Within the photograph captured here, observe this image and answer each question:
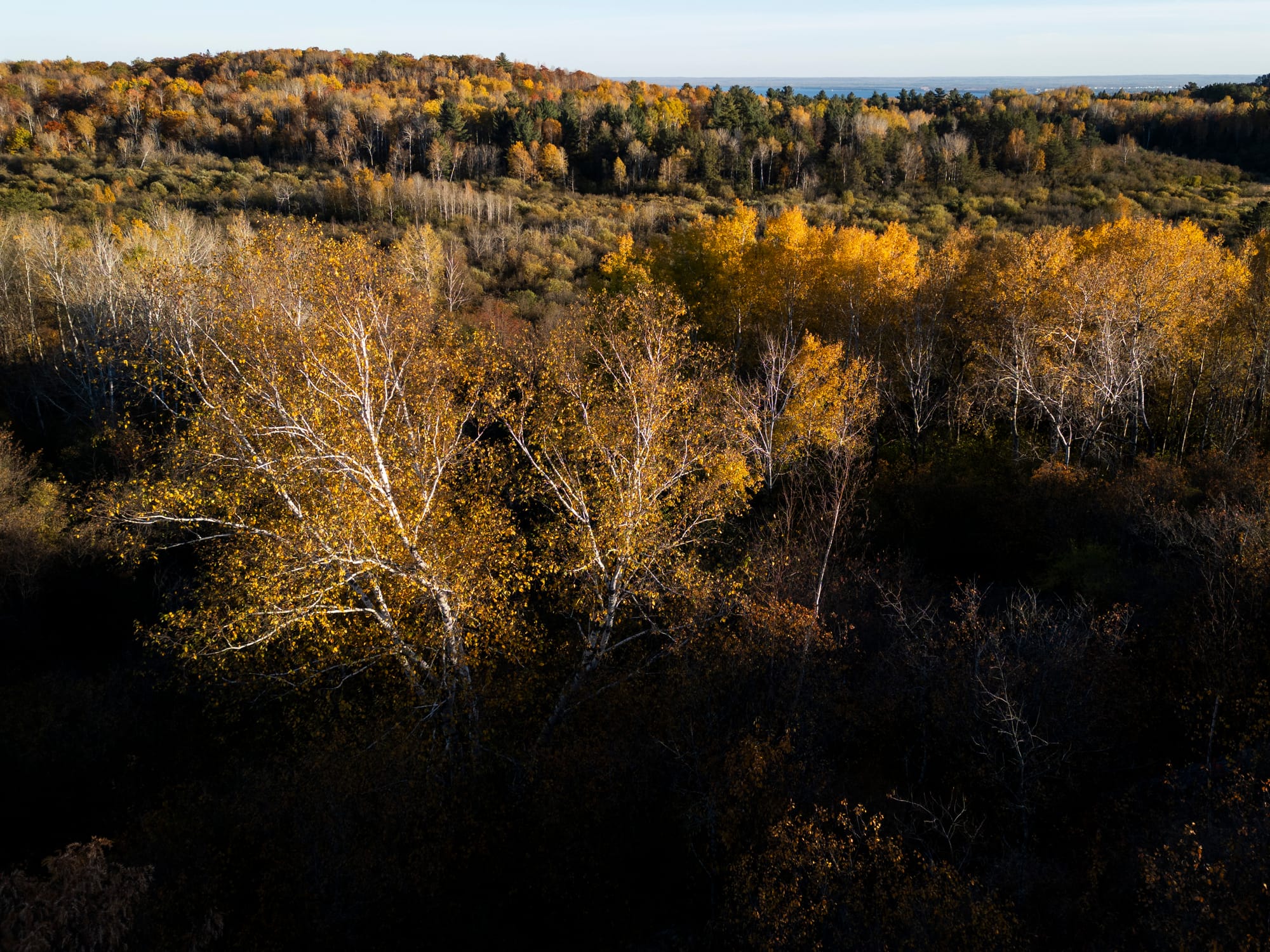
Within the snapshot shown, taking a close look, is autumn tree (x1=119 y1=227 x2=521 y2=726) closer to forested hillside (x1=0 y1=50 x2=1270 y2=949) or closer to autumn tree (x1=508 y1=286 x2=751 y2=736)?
forested hillside (x1=0 y1=50 x2=1270 y2=949)

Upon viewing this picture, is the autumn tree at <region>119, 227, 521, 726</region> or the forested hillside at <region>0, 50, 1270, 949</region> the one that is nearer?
the forested hillside at <region>0, 50, 1270, 949</region>

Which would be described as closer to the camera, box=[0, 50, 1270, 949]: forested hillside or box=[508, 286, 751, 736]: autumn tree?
box=[0, 50, 1270, 949]: forested hillside

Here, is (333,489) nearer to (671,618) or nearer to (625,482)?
(625,482)

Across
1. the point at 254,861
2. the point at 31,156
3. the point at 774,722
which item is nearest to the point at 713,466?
the point at 774,722

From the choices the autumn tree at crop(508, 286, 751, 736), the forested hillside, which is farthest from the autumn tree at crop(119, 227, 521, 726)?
the autumn tree at crop(508, 286, 751, 736)

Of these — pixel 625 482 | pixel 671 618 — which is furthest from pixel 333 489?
pixel 671 618

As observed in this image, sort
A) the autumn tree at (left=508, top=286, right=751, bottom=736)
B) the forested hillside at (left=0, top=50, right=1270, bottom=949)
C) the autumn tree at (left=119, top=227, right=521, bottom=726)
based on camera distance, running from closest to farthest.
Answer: the forested hillside at (left=0, top=50, right=1270, bottom=949) < the autumn tree at (left=119, top=227, right=521, bottom=726) < the autumn tree at (left=508, top=286, right=751, bottom=736)

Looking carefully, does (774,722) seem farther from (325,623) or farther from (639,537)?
(325,623)

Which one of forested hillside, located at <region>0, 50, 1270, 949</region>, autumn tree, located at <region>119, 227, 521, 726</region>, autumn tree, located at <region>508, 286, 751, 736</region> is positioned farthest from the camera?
autumn tree, located at <region>508, 286, 751, 736</region>
